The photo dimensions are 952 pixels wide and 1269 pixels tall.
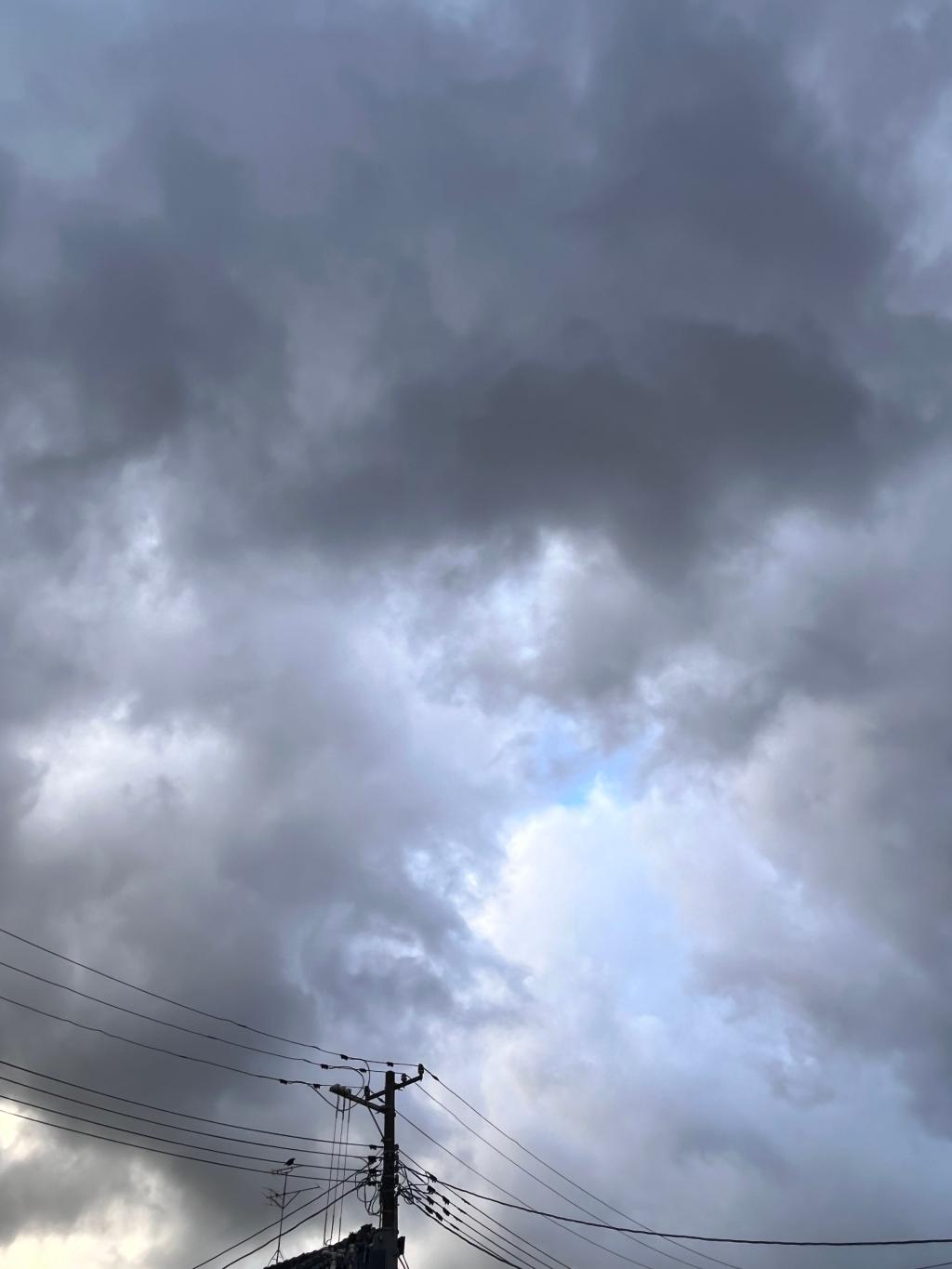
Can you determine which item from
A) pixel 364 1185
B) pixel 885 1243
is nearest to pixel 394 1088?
pixel 364 1185

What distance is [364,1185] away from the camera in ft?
155

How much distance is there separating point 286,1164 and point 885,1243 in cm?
2807

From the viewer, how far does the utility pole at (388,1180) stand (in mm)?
45125

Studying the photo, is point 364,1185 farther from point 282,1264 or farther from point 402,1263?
point 282,1264

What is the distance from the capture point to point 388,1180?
46.4 meters

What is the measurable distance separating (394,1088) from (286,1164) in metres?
6.44

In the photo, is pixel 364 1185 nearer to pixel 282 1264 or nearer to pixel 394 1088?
pixel 394 1088

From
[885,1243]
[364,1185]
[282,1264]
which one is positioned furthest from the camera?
[282,1264]

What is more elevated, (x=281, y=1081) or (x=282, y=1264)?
(x=281, y=1081)

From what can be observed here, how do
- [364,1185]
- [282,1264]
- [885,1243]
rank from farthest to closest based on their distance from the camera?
1. [282,1264]
2. [885,1243]
3. [364,1185]

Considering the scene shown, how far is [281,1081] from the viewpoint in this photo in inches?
1906

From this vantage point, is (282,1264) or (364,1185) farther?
(282,1264)

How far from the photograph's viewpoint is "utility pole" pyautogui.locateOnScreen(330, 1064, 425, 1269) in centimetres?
4512

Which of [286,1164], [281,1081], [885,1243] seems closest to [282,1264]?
[286,1164]
